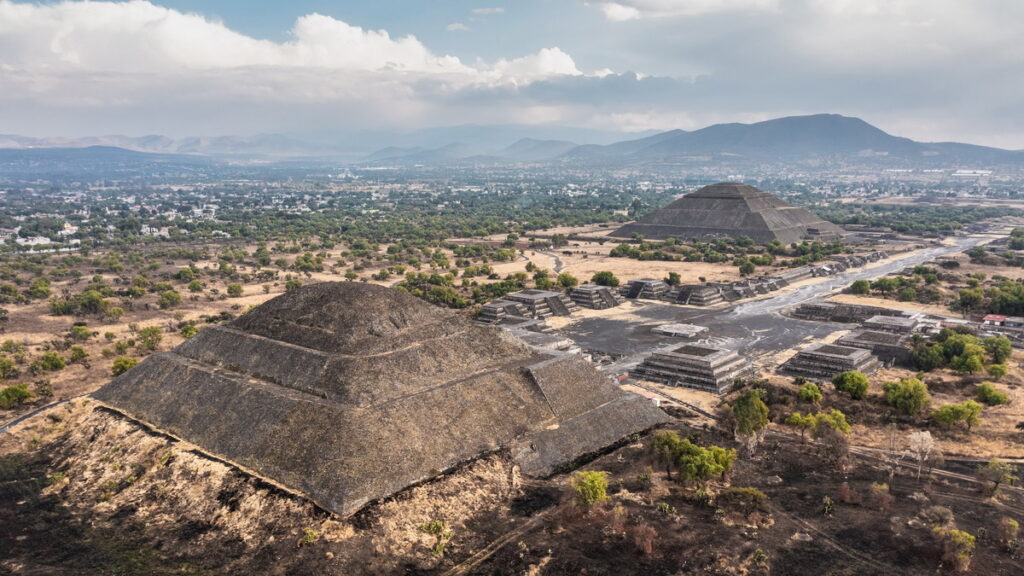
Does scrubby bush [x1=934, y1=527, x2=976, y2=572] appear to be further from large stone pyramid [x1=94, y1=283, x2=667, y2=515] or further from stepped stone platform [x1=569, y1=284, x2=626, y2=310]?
stepped stone platform [x1=569, y1=284, x2=626, y2=310]

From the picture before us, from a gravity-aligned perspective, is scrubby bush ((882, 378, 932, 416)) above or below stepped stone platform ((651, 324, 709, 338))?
above

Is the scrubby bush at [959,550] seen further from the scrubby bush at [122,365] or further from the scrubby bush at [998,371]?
the scrubby bush at [122,365]

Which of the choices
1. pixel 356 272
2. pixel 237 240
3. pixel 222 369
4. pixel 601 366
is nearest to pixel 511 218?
pixel 237 240

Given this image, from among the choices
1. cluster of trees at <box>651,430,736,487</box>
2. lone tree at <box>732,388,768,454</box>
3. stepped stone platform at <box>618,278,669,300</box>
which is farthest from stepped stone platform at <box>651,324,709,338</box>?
cluster of trees at <box>651,430,736,487</box>

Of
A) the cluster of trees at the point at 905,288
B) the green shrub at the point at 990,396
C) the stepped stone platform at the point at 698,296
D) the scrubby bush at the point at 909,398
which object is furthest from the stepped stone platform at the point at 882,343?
the cluster of trees at the point at 905,288

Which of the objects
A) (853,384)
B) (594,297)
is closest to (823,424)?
(853,384)
